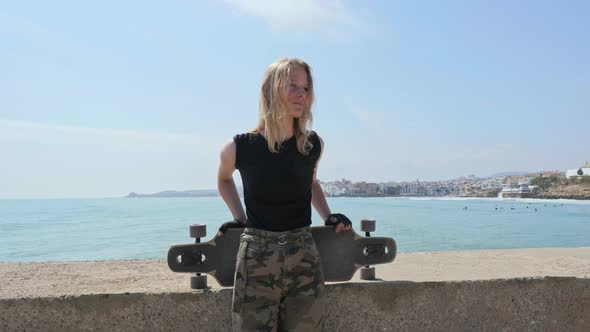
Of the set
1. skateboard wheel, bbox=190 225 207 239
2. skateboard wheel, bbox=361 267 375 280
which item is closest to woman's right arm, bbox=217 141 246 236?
skateboard wheel, bbox=190 225 207 239

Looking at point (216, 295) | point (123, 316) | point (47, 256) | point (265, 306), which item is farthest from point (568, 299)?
point (47, 256)

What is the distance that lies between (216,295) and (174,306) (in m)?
0.24

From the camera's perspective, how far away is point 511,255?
370 cm

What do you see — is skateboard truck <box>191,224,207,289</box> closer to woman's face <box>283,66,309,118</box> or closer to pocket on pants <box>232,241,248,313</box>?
pocket on pants <box>232,241,248,313</box>

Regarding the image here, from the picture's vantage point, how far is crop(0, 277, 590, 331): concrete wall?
2557 mm

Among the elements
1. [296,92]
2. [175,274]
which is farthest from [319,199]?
[175,274]

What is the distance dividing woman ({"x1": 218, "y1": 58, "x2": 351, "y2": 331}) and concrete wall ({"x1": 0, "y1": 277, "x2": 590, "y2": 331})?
426mm

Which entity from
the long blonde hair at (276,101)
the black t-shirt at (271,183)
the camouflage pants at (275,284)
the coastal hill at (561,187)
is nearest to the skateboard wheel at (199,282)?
the camouflage pants at (275,284)

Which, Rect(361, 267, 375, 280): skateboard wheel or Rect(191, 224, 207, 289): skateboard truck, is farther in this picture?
Rect(361, 267, 375, 280): skateboard wheel

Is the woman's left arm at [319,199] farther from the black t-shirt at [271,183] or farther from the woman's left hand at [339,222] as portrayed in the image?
the black t-shirt at [271,183]

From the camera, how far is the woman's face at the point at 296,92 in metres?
2.34

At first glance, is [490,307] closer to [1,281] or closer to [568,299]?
[568,299]

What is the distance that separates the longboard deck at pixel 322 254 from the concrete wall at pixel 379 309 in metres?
0.10

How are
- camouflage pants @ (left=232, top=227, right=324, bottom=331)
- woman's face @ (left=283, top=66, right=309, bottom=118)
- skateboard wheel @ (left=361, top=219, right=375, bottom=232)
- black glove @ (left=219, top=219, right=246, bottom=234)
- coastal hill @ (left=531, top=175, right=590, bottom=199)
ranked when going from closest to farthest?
camouflage pants @ (left=232, top=227, right=324, bottom=331)
woman's face @ (left=283, top=66, right=309, bottom=118)
black glove @ (left=219, top=219, right=246, bottom=234)
skateboard wheel @ (left=361, top=219, right=375, bottom=232)
coastal hill @ (left=531, top=175, right=590, bottom=199)
